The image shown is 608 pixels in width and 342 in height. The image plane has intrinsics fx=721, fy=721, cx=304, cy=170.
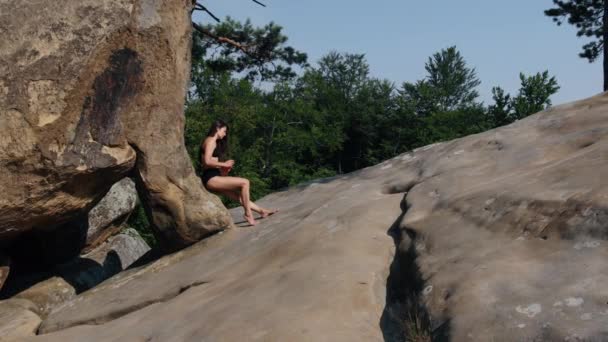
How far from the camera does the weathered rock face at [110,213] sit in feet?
38.0

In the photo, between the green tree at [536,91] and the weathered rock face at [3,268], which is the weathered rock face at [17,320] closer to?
the weathered rock face at [3,268]

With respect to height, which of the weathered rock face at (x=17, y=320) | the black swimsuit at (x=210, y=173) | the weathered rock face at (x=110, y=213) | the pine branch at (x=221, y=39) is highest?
the pine branch at (x=221, y=39)

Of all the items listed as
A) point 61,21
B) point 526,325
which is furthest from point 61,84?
point 526,325

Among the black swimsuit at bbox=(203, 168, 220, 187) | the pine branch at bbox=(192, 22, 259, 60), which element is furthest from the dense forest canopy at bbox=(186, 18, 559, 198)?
the black swimsuit at bbox=(203, 168, 220, 187)

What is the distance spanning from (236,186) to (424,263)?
428 centimetres

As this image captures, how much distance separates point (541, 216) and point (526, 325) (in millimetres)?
1160

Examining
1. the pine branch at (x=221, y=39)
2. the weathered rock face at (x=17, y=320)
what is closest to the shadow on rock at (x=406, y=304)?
the weathered rock face at (x=17, y=320)

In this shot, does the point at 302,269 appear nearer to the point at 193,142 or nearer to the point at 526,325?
the point at 526,325

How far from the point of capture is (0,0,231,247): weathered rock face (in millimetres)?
7164

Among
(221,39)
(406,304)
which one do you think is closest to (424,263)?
(406,304)

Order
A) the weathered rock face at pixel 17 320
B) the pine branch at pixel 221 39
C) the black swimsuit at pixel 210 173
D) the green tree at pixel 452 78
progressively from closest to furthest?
the weathered rock face at pixel 17 320 < the black swimsuit at pixel 210 173 < the pine branch at pixel 221 39 < the green tree at pixel 452 78

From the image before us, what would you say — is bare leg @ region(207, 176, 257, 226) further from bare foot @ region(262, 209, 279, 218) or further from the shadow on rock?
the shadow on rock

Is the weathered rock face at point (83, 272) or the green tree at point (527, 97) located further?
the green tree at point (527, 97)

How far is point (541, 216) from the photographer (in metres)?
4.66
